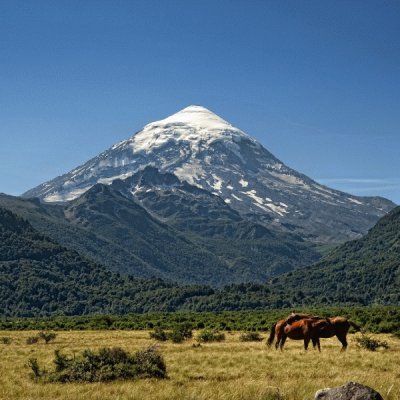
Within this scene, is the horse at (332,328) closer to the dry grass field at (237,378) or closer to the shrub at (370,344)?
the shrub at (370,344)

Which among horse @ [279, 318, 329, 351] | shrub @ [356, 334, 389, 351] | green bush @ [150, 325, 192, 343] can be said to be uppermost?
horse @ [279, 318, 329, 351]

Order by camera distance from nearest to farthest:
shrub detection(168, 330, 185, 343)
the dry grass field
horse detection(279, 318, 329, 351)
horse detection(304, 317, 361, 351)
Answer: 1. the dry grass field
2. horse detection(279, 318, 329, 351)
3. horse detection(304, 317, 361, 351)
4. shrub detection(168, 330, 185, 343)

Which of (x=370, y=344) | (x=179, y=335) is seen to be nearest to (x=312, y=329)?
(x=370, y=344)

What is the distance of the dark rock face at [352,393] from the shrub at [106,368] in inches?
406

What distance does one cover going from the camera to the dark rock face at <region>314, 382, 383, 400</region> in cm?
1698

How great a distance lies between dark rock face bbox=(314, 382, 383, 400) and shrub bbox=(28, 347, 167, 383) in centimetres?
1031

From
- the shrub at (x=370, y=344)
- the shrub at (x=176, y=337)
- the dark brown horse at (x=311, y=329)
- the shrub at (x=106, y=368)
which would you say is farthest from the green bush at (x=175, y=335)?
the shrub at (x=106, y=368)

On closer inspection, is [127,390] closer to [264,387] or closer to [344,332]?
[264,387]

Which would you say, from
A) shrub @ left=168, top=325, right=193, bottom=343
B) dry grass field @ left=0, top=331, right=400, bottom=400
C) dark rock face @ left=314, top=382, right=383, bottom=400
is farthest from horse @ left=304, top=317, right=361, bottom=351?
dark rock face @ left=314, top=382, right=383, bottom=400

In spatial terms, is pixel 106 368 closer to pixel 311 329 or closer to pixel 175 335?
pixel 311 329

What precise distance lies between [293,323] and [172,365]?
32.5 feet

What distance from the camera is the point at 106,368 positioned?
1021 inches

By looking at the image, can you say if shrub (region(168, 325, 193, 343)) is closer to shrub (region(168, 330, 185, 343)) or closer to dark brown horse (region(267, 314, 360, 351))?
shrub (region(168, 330, 185, 343))

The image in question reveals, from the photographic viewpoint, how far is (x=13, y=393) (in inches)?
868
